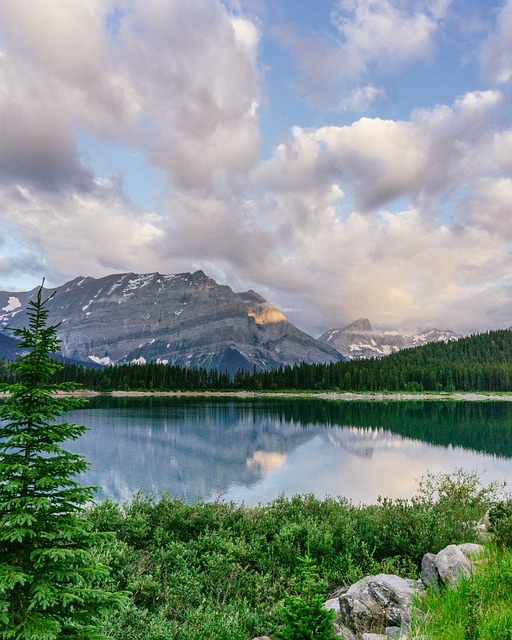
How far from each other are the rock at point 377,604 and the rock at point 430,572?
0.96ft

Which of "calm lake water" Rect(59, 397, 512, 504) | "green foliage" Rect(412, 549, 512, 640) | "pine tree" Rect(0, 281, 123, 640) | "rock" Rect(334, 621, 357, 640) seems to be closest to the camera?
"pine tree" Rect(0, 281, 123, 640)

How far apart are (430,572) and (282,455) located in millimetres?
48592

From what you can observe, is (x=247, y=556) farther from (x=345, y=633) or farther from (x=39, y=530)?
(x=39, y=530)

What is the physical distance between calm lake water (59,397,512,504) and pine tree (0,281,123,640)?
57.4ft

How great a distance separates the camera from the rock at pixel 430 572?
1088cm

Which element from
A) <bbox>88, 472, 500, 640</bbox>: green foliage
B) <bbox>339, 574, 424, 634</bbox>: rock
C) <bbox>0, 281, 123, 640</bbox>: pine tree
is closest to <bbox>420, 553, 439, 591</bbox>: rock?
<bbox>339, 574, 424, 634</bbox>: rock

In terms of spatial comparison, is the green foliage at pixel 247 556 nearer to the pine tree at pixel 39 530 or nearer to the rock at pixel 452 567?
the rock at pixel 452 567

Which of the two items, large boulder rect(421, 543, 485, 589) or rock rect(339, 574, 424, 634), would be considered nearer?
rock rect(339, 574, 424, 634)

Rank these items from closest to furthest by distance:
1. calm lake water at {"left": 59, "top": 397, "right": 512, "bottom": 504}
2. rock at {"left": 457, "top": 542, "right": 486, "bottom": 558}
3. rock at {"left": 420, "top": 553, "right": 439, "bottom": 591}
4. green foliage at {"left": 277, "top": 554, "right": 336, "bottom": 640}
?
green foliage at {"left": 277, "top": 554, "right": 336, "bottom": 640} < rock at {"left": 420, "top": 553, "right": 439, "bottom": 591} < rock at {"left": 457, "top": 542, "right": 486, "bottom": 558} < calm lake water at {"left": 59, "top": 397, "right": 512, "bottom": 504}

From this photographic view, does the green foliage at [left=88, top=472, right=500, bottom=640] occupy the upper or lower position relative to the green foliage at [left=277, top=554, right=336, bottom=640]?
lower

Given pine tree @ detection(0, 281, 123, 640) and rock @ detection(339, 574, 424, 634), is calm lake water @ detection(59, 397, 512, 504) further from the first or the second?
pine tree @ detection(0, 281, 123, 640)

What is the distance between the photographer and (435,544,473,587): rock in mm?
10366

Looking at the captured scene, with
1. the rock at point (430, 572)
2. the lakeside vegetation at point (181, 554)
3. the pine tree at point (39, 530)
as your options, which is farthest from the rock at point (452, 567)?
the pine tree at point (39, 530)

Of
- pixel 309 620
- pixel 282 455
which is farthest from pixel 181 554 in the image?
pixel 282 455
